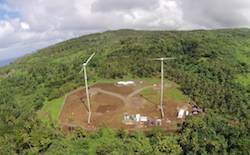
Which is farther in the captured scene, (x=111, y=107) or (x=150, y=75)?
(x=150, y=75)

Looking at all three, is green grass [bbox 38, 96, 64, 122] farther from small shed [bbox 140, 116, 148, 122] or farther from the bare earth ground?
small shed [bbox 140, 116, 148, 122]

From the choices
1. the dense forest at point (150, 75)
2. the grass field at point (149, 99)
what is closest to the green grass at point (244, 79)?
the dense forest at point (150, 75)

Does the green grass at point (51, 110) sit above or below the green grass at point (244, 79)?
below

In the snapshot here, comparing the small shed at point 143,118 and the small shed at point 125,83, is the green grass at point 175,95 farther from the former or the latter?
the small shed at point 143,118

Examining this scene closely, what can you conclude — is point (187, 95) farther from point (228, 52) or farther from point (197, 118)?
point (228, 52)

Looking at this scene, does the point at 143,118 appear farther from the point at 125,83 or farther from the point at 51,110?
the point at 51,110

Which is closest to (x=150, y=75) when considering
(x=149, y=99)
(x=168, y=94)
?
(x=168, y=94)

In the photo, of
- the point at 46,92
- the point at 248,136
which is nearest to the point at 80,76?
the point at 46,92
